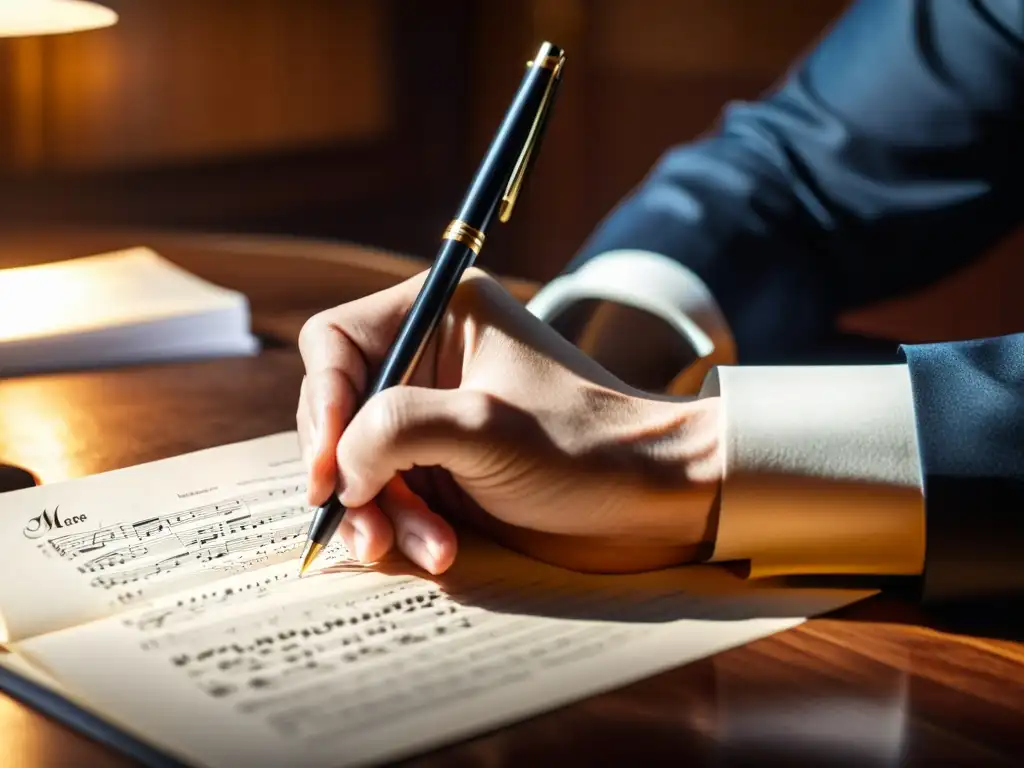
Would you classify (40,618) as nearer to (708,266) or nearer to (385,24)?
(708,266)

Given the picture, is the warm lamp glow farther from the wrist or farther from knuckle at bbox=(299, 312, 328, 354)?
the wrist

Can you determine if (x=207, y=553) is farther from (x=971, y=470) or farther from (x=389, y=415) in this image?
(x=971, y=470)

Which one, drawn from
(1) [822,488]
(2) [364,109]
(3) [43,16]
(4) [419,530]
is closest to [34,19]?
(3) [43,16]

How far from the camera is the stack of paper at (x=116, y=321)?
3.26 ft

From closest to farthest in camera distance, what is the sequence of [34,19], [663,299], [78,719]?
[78,719] < [34,19] < [663,299]

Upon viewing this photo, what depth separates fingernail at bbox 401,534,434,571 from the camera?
64 centimetres

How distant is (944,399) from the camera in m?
0.68

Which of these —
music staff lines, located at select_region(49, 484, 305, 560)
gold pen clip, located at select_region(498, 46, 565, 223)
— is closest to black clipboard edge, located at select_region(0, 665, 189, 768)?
music staff lines, located at select_region(49, 484, 305, 560)

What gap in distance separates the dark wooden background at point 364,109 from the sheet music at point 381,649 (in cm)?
204

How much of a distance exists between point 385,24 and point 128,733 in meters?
2.97

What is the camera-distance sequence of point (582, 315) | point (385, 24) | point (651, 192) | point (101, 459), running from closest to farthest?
point (101, 459) < point (582, 315) < point (651, 192) < point (385, 24)

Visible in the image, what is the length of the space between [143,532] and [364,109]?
Result: 2.72 meters

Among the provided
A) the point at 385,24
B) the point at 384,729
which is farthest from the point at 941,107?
the point at 385,24

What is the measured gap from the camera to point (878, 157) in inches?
45.6
